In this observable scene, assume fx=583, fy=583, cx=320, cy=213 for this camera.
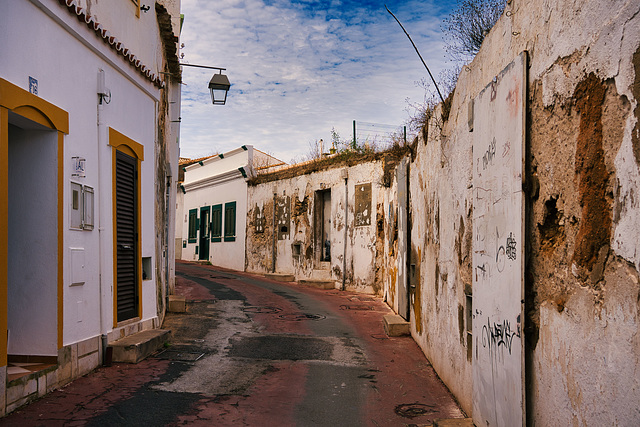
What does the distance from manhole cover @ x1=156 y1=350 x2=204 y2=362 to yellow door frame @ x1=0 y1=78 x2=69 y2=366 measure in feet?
6.02

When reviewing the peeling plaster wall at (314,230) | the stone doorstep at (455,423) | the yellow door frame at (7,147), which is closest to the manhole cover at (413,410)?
the stone doorstep at (455,423)

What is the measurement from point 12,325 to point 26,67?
263cm

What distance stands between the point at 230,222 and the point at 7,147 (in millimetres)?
18891

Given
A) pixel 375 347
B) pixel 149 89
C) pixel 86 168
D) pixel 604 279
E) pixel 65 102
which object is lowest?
pixel 375 347

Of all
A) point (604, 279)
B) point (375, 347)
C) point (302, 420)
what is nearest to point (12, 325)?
point (302, 420)

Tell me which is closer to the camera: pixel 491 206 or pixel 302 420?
pixel 491 206

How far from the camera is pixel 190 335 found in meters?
9.16

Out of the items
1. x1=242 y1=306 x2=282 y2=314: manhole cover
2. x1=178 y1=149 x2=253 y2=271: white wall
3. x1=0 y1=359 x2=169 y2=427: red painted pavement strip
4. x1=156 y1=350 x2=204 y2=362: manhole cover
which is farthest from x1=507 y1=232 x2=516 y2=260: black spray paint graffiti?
x1=178 y1=149 x2=253 y2=271: white wall

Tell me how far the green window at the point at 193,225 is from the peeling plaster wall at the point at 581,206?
2335 centimetres

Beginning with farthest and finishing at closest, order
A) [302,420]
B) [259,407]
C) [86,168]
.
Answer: [86,168]
[259,407]
[302,420]

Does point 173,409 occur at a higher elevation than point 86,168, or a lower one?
lower

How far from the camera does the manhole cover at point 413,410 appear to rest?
548 centimetres

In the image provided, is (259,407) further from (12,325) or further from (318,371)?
(12,325)

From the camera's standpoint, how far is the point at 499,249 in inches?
160
